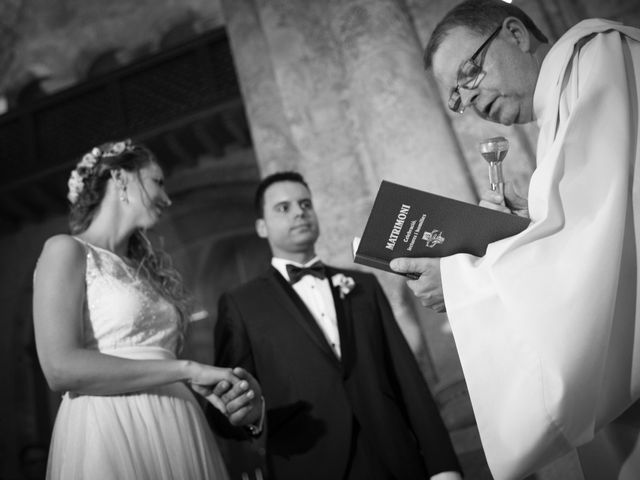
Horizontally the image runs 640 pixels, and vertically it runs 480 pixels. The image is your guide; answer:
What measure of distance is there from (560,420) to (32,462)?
820cm

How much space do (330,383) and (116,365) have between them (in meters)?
0.86

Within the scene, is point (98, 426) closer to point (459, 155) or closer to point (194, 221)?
point (459, 155)

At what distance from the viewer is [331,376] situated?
2199 mm

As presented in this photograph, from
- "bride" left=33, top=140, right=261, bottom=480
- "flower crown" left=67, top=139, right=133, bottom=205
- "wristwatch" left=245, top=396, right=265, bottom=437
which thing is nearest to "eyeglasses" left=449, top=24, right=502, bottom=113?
"bride" left=33, top=140, right=261, bottom=480

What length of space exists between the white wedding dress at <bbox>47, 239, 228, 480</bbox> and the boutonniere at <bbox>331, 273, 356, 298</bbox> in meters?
0.75

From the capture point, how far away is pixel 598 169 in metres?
1.29

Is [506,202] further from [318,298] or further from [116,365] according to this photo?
[116,365]

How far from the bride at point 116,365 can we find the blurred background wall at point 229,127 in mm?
541

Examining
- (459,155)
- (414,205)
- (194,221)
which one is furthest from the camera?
(194,221)

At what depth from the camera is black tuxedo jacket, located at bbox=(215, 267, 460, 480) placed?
6.84 ft

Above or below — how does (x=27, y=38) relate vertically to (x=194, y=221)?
above

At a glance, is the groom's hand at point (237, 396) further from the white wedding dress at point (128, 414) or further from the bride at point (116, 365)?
the white wedding dress at point (128, 414)

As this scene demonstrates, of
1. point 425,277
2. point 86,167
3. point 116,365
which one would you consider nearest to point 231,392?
point 116,365

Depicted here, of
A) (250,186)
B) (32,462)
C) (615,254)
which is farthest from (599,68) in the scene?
(32,462)
